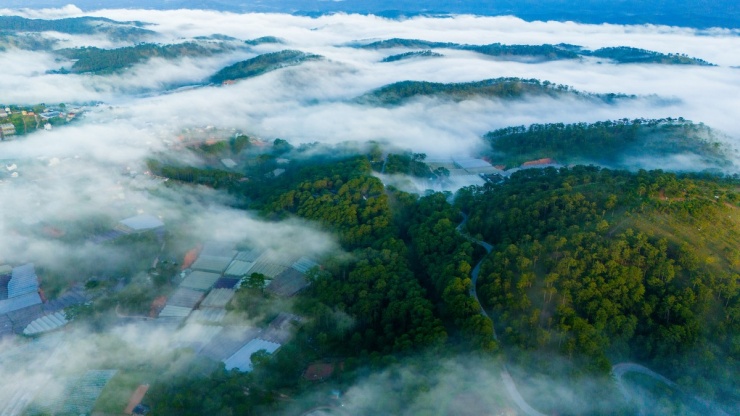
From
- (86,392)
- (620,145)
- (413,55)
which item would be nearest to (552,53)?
(413,55)

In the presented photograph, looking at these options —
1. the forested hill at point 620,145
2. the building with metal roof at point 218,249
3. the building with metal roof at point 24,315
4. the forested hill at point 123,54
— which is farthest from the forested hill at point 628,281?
the forested hill at point 123,54

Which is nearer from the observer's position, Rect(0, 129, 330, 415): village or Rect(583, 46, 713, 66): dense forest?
Rect(0, 129, 330, 415): village

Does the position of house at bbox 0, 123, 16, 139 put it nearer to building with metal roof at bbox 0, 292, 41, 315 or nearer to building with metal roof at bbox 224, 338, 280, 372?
building with metal roof at bbox 0, 292, 41, 315

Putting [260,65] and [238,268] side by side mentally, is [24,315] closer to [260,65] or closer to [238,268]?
[238,268]

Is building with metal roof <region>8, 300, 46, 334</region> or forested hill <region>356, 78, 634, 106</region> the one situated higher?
forested hill <region>356, 78, 634, 106</region>

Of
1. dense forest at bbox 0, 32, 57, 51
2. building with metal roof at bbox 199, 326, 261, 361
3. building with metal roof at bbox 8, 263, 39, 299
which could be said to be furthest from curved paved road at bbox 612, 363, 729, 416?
dense forest at bbox 0, 32, 57, 51

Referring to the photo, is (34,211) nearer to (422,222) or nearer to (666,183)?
(422,222)

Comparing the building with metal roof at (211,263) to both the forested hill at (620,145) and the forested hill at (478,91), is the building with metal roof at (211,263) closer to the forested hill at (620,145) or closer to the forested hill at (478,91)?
the forested hill at (620,145)
